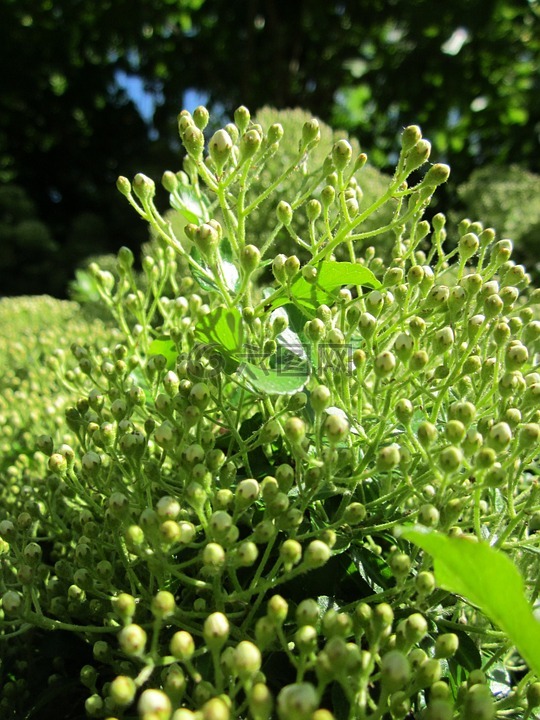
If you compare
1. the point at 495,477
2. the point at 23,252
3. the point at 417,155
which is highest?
the point at 23,252

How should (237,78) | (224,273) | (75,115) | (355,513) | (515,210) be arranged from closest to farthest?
(355,513)
(224,273)
(515,210)
(237,78)
(75,115)

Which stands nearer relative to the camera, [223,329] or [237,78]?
[223,329]

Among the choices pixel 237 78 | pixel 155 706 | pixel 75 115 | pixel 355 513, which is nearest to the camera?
pixel 155 706

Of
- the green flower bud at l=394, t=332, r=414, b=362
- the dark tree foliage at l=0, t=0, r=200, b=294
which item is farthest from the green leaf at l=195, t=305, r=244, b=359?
the dark tree foliage at l=0, t=0, r=200, b=294

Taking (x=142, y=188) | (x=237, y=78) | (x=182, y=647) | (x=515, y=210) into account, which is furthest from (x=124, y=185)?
(x=237, y=78)

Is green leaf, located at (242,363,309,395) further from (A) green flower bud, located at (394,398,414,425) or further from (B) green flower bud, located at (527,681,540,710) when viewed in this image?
(B) green flower bud, located at (527,681,540,710)

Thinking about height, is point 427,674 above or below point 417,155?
below

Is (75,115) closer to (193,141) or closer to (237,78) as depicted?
(237,78)

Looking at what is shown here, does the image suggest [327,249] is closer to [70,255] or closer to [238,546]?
[238,546]
